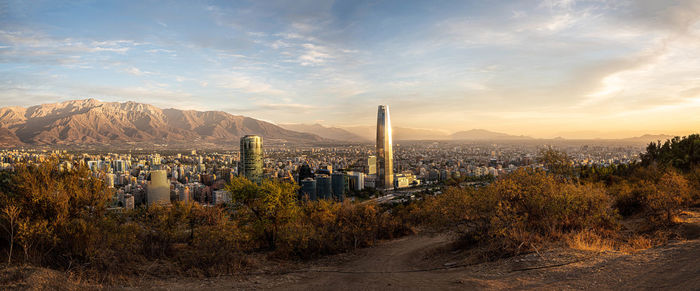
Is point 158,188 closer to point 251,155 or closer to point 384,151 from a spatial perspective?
point 251,155

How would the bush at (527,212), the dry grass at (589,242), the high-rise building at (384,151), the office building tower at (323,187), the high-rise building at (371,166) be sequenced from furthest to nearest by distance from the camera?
the high-rise building at (371,166) < the high-rise building at (384,151) < the office building tower at (323,187) < the bush at (527,212) < the dry grass at (589,242)

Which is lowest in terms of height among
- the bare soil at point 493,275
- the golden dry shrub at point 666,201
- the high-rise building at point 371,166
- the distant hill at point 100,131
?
the high-rise building at point 371,166

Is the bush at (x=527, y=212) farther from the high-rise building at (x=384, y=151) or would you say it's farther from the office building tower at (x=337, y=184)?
the high-rise building at (x=384, y=151)

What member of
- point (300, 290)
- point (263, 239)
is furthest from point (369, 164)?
point (300, 290)

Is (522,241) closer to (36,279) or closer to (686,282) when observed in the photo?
(686,282)

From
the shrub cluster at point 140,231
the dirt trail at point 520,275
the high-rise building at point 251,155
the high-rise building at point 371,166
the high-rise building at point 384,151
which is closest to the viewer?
the dirt trail at point 520,275

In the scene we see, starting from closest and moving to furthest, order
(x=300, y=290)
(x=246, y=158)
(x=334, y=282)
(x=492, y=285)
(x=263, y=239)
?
(x=492, y=285)
(x=300, y=290)
(x=334, y=282)
(x=263, y=239)
(x=246, y=158)

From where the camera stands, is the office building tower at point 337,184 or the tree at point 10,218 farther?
the office building tower at point 337,184

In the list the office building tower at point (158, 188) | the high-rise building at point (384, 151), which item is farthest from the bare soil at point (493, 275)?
the high-rise building at point (384, 151)
